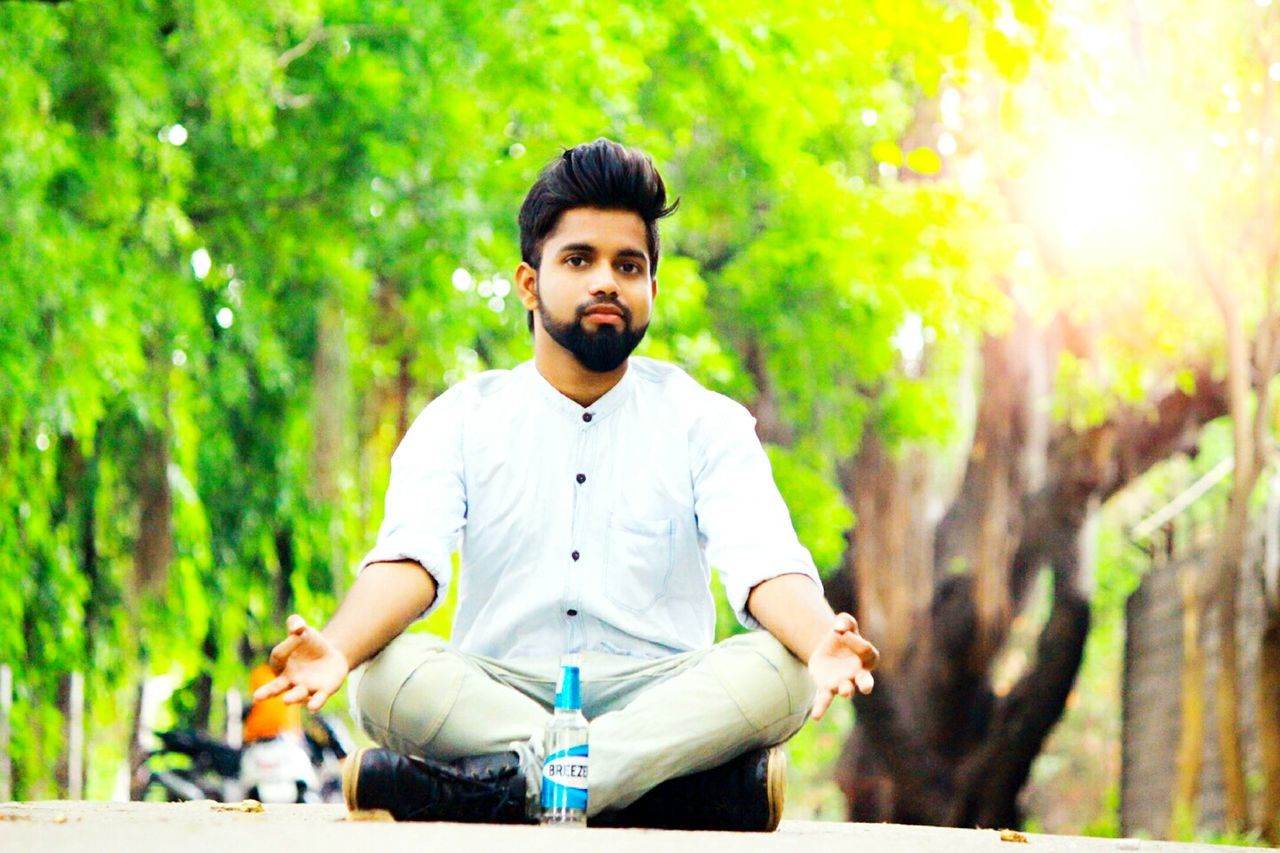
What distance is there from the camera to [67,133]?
366 inches

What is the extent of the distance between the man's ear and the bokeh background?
190 inches

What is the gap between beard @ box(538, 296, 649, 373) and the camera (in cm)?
412

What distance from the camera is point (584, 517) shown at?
4160 mm

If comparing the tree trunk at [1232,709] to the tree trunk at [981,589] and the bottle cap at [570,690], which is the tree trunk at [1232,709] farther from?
the bottle cap at [570,690]

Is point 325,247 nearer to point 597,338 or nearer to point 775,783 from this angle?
point 597,338

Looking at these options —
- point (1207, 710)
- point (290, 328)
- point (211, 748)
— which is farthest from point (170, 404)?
point (1207, 710)

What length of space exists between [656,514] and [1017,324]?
1150cm

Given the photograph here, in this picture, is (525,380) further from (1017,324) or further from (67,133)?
(1017,324)

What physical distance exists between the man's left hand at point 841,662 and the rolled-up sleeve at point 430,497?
0.78m

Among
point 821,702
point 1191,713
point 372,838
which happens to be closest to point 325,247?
point 1191,713

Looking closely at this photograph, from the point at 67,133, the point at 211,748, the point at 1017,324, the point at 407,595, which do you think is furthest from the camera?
the point at 1017,324

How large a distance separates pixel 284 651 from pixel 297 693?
0.26ft

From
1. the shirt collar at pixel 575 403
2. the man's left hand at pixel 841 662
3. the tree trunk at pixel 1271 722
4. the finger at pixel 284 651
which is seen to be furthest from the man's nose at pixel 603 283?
the tree trunk at pixel 1271 722

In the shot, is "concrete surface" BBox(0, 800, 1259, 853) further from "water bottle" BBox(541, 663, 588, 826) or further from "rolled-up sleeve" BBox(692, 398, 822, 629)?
"rolled-up sleeve" BBox(692, 398, 822, 629)
